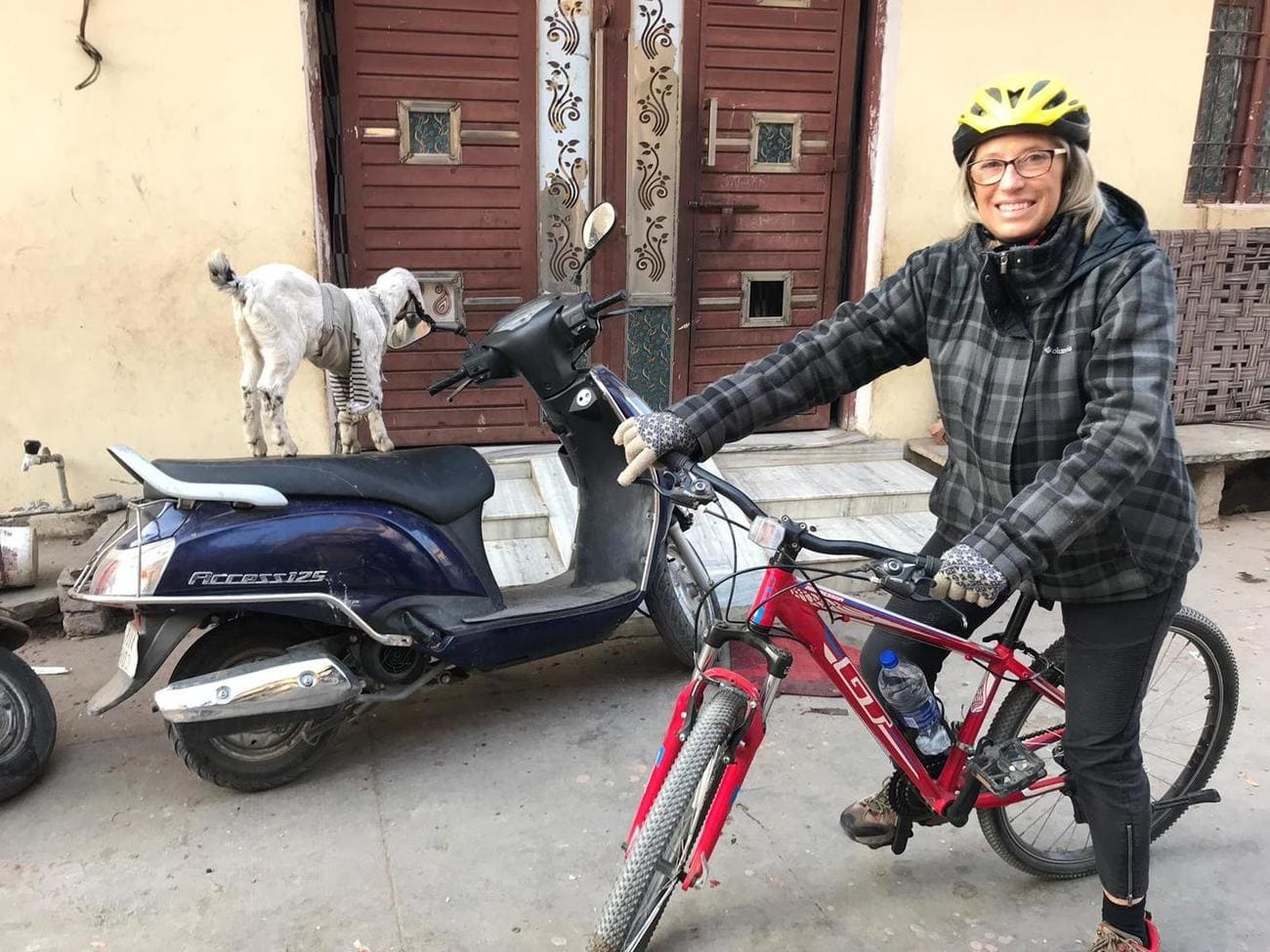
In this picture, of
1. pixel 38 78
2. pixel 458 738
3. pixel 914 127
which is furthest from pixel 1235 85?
pixel 38 78

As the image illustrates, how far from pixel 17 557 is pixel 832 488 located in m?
3.47

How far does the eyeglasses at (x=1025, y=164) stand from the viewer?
170cm

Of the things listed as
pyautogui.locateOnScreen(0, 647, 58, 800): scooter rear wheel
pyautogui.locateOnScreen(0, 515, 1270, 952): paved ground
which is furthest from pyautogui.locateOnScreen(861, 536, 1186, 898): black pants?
pyautogui.locateOnScreen(0, 647, 58, 800): scooter rear wheel

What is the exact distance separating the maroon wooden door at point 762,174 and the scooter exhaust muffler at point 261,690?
2932 millimetres

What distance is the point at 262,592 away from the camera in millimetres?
2490

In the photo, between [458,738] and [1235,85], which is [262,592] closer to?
[458,738]

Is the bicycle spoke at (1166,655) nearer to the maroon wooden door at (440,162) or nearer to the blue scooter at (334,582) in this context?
the blue scooter at (334,582)

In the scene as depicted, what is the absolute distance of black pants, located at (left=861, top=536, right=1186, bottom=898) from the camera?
1.85 metres

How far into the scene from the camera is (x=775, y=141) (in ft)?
16.1

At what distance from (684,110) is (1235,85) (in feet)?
10.8

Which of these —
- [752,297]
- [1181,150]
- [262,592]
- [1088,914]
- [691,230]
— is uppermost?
[1181,150]

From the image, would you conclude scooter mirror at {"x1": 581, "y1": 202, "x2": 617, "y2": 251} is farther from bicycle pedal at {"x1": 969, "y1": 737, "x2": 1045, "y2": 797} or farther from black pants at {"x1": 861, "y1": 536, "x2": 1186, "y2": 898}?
bicycle pedal at {"x1": 969, "y1": 737, "x2": 1045, "y2": 797}

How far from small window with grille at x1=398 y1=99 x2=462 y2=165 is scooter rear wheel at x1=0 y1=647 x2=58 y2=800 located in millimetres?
2753

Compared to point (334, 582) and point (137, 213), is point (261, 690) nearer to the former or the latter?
point (334, 582)
